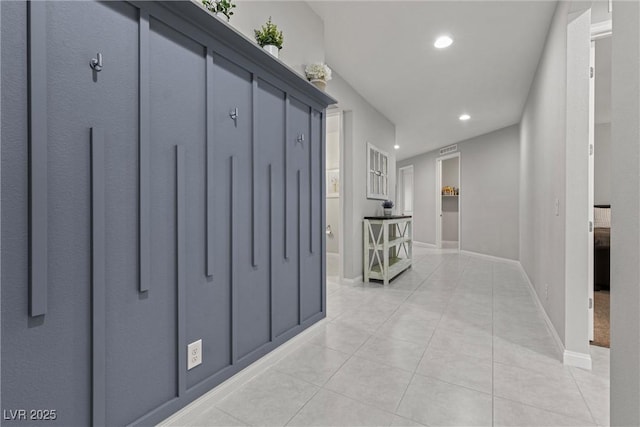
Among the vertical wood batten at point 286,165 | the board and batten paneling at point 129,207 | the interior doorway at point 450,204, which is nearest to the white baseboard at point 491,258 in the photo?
the interior doorway at point 450,204

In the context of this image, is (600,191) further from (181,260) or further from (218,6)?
(181,260)

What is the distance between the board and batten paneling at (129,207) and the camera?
0.91 m

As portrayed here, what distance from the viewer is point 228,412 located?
1456 mm

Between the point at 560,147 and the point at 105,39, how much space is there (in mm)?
2771

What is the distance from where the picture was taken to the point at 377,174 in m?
4.64

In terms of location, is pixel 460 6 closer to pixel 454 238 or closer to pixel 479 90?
pixel 479 90

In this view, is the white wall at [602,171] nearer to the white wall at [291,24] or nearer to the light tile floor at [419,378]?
the light tile floor at [419,378]

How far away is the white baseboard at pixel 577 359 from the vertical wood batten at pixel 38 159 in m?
2.74

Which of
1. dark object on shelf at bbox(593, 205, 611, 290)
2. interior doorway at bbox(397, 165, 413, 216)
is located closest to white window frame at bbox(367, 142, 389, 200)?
dark object on shelf at bbox(593, 205, 611, 290)

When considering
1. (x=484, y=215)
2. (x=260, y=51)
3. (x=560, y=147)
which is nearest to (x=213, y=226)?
(x=260, y=51)

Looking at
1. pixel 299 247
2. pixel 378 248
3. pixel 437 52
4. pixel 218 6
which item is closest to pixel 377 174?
pixel 378 248

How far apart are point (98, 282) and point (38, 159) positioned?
1.50 feet

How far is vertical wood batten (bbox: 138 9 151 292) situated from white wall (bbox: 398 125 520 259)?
608 centimetres

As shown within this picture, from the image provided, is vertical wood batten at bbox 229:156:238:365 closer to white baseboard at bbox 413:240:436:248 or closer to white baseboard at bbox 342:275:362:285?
white baseboard at bbox 342:275:362:285
